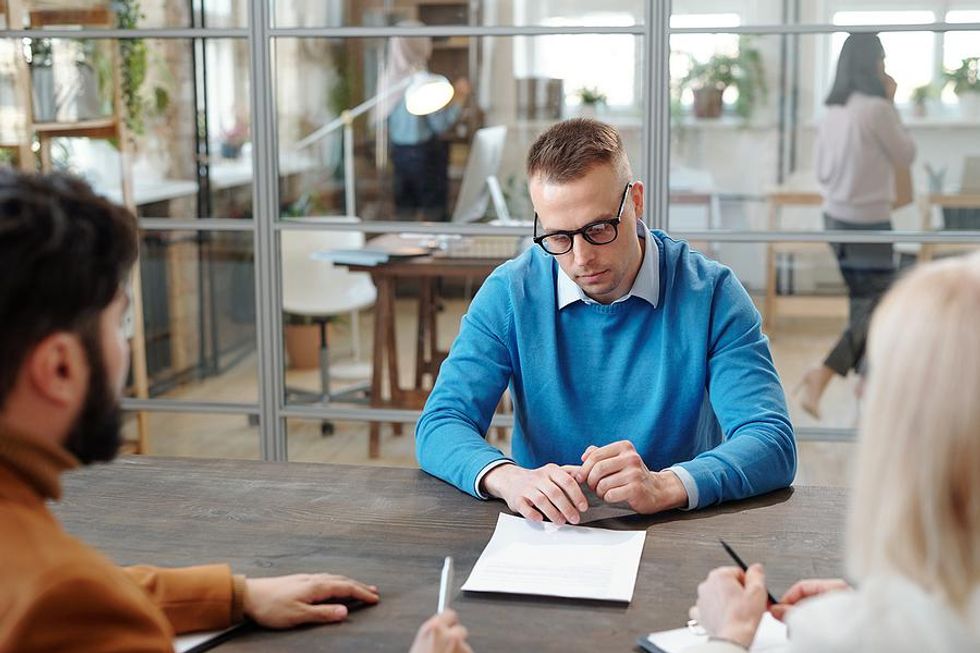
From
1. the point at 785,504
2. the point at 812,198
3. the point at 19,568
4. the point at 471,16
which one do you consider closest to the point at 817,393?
the point at 812,198

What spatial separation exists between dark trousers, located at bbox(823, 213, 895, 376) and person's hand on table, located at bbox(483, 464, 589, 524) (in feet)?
6.94

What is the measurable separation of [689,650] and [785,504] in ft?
1.88

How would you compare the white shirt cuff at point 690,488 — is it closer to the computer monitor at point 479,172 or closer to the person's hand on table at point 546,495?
the person's hand on table at point 546,495

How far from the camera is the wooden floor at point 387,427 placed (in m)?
3.61

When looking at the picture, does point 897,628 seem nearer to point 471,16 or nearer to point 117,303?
point 117,303

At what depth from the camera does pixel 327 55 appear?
11.7 ft

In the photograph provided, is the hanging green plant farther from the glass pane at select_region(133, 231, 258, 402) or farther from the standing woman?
the standing woman

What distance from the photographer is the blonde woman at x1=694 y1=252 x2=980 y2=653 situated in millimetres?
867

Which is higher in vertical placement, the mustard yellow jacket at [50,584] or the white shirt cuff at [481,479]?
the mustard yellow jacket at [50,584]

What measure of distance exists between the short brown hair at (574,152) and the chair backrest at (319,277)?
1732mm

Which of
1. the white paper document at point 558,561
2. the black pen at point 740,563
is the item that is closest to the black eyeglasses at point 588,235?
the white paper document at point 558,561

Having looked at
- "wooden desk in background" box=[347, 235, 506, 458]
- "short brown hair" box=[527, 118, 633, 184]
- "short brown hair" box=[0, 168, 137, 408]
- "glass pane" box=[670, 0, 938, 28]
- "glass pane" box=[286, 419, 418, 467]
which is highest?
"glass pane" box=[670, 0, 938, 28]

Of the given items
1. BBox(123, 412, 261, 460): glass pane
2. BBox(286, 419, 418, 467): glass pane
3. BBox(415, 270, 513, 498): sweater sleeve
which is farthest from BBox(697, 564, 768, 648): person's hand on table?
BBox(123, 412, 261, 460): glass pane

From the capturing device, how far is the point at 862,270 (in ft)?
11.3
